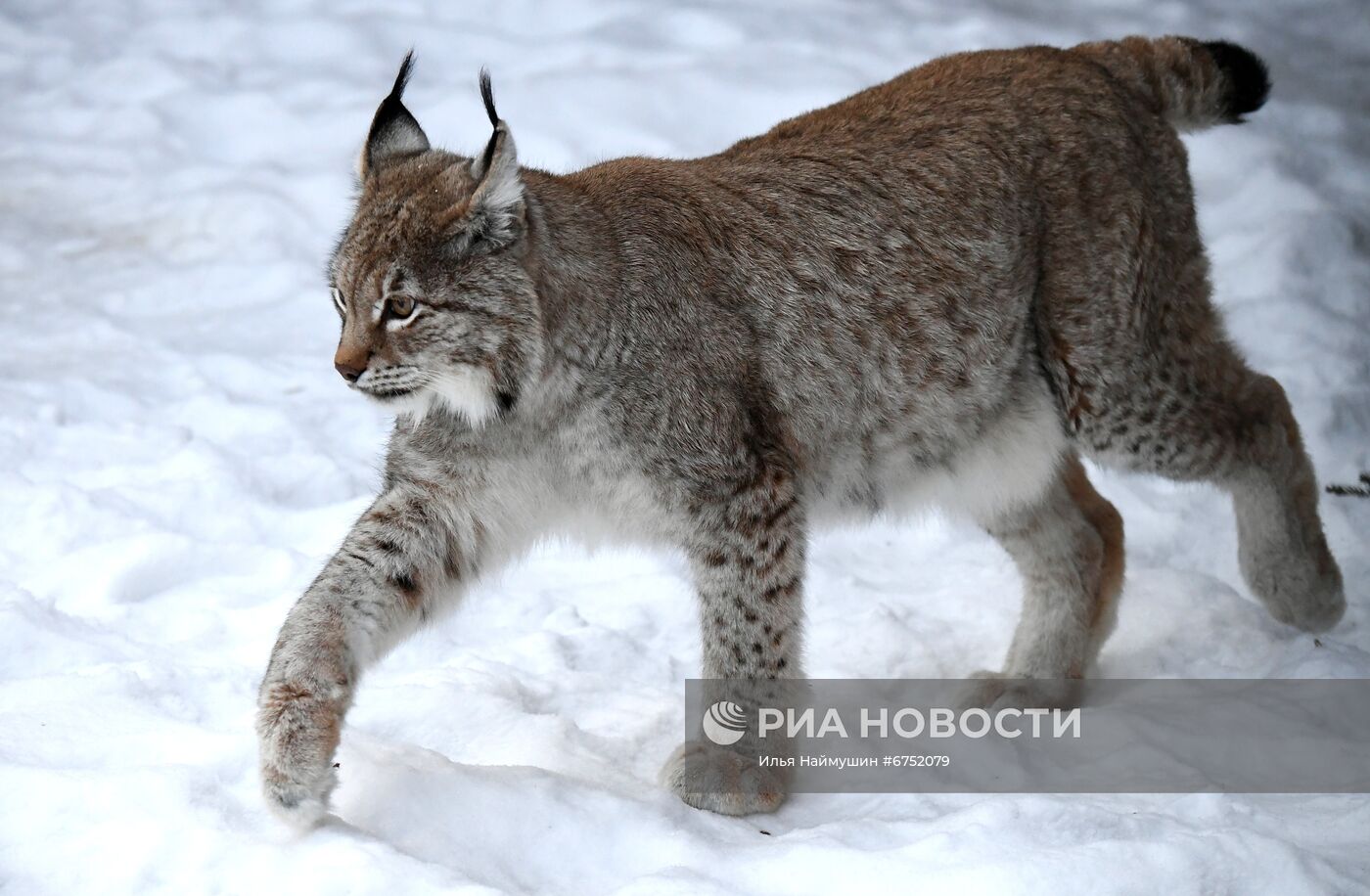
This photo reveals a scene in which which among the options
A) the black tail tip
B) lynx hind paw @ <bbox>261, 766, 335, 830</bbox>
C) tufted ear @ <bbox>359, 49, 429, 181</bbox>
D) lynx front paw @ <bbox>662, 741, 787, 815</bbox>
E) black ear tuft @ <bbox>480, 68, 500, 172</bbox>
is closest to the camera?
lynx hind paw @ <bbox>261, 766, 335, 830</bbox>

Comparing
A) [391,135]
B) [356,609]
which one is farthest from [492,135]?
[356,609]

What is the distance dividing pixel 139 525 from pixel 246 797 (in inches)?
74.7

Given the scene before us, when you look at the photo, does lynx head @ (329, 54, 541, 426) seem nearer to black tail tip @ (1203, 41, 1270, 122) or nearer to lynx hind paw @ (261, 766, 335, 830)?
lynx hind paw @ (261, 766, 335, 830)

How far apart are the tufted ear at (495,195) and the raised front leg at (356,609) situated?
0.62 m

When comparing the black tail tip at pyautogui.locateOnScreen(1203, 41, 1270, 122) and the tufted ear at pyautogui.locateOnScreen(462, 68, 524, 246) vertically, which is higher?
the black tail tip at pyautogui.locateOnScreen(1203, 41, 1270, 122)

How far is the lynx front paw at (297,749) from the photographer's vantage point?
3316 millimetres

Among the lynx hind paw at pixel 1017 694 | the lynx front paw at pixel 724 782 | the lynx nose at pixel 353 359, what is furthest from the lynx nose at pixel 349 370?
the lynx hind paw at pixel 1017 694

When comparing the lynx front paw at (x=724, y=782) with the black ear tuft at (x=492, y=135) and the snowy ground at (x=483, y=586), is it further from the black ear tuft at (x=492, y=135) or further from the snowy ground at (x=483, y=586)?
the black ear tuft at (x=492, y=135)

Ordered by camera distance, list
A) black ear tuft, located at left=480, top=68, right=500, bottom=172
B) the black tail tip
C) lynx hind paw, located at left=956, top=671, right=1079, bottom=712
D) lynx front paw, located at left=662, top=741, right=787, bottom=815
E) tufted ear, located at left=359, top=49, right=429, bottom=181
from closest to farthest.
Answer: black ear tuft, located at left=480, top=68, right=500, bottom=172
lynx front paw, located at left=662, top=741, right=787, bottom=815
tufted ear, located at left=359, top=49, right=429, bottom=181
lynx hind paw, located at left=956, top=671, right=1079, bottom=712
the black tail tip

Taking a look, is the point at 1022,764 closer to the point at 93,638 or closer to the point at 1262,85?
the point at 1262,85

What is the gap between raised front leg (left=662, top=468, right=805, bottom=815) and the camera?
152 inches

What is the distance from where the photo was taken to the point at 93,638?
4.46 metres

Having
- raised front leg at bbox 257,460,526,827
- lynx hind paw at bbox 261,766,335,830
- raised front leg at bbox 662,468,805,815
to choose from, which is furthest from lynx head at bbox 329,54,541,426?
lynx hind paw at bbox 261,766,335,830

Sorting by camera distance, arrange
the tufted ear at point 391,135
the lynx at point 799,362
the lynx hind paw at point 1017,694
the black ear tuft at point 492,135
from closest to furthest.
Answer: the black ear tuft at point 492,135 < the lynx at point 799,362 < the tufted ear at point 391,135 < the lynx hind paw at point 1017,694
